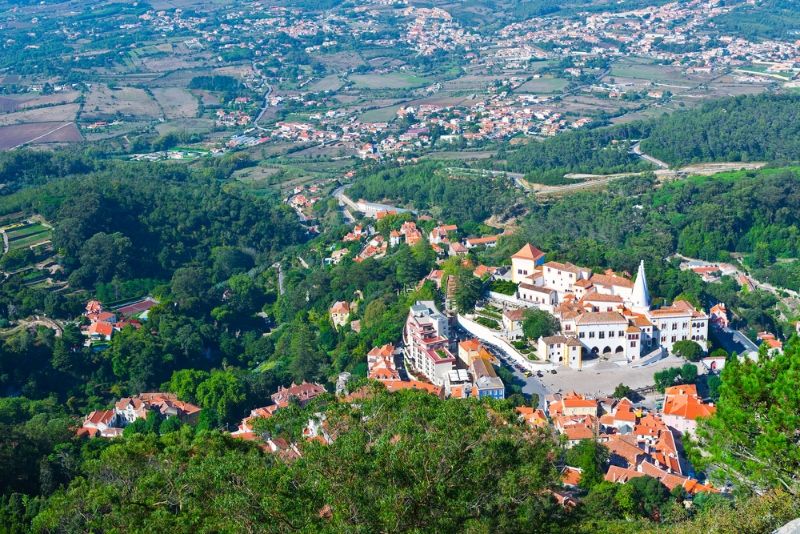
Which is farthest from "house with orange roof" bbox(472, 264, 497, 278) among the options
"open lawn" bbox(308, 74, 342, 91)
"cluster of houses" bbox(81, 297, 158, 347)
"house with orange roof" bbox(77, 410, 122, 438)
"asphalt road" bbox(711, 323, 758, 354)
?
"open lawn" bbox(308, 74, 342, 91)

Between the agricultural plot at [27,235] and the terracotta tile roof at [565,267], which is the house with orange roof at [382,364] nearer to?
the terracotta tile roof at [565,267]

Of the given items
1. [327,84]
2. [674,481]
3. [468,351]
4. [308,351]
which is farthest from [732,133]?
[674,481]

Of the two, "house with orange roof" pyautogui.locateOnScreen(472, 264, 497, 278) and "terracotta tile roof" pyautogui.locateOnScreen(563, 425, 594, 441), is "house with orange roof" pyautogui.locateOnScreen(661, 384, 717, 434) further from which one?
"house with orange roof" pyautogui.locateOnScreen(472, 264, 497, 278)

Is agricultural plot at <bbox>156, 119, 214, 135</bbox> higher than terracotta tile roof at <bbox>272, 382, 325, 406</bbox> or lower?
lower

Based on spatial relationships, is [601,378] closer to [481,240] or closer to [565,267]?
[565,267]

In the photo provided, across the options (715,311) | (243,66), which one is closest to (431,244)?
(715,311)

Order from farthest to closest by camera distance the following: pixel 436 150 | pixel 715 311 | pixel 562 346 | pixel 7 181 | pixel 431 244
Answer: pixel 436 150 → pixel 7 181 → pixel 431 244 → pixel 715 311 → pixel 562 346

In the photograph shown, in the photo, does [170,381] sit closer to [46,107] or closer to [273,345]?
[273,345]

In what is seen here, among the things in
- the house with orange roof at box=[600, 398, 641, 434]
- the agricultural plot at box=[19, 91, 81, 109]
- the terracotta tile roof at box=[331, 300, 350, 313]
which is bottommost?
the agricultural plot at box=[19, 91, 81, 109]
